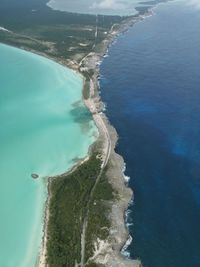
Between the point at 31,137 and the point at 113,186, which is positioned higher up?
the point at 113,186

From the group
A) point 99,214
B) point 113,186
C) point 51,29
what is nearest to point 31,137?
point 113,186

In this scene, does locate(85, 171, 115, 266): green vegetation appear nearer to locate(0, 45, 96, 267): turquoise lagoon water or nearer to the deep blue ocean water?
the deep blue ocean water

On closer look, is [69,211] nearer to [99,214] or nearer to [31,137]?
[99,214]

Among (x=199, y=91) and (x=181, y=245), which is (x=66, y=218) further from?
(x=199, y=91)

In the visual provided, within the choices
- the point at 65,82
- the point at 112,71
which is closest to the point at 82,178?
the point at 65,82

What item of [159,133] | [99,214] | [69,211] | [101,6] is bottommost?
[69,211]
